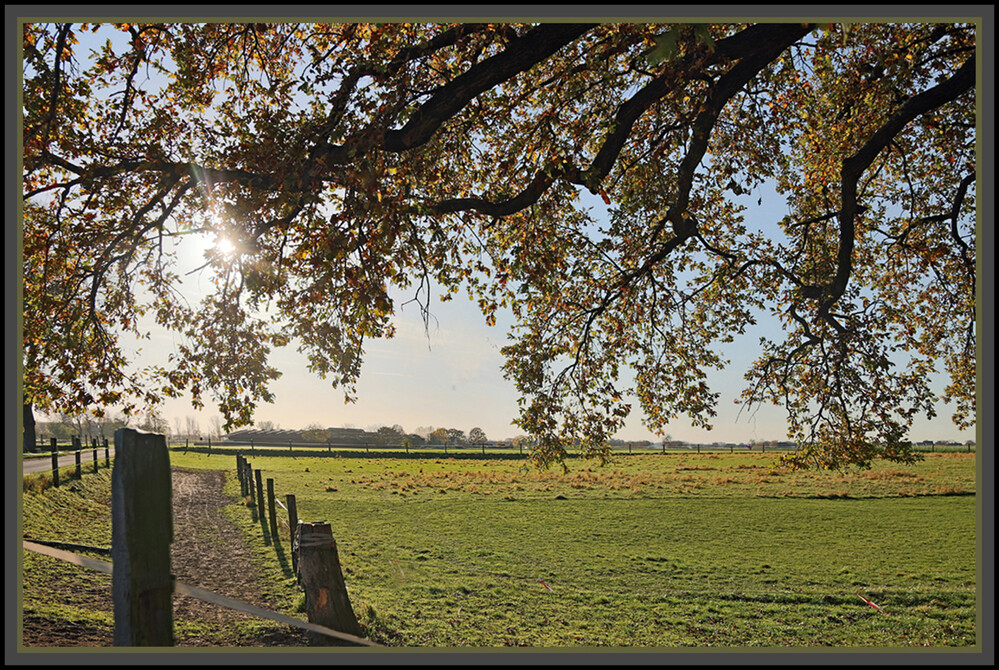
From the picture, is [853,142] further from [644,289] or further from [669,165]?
[644,289]

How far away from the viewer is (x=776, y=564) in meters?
15.2

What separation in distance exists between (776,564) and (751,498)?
39.3ft

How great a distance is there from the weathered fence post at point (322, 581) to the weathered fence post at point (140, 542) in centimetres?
280

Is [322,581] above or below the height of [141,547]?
below

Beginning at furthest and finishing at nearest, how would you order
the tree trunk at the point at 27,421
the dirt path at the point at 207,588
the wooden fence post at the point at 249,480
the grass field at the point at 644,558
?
1. the wooden fence post at the point at 249,480
2. the tree trunk at the point at 27,421
3. the grass field at the point at 644,558
4. the dirt path at the point at 207,588

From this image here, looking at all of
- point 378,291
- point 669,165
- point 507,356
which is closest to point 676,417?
point 507,356

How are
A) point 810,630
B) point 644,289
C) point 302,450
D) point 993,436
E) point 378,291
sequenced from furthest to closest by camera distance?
point 302,450
point 644,289
point 810,630
point 378,291
point 993,436

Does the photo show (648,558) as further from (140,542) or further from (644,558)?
(140,542)

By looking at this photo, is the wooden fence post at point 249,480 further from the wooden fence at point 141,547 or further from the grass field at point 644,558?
the wooden fence at point 141,547

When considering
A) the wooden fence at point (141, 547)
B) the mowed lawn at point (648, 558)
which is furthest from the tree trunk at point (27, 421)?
the wooden fence at point (141, 547)

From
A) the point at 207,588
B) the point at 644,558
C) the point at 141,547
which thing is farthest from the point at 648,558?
the point at 141,547

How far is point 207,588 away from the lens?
9875 mm

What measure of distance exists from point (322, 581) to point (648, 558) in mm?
11053

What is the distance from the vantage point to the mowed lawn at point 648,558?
9.42m
